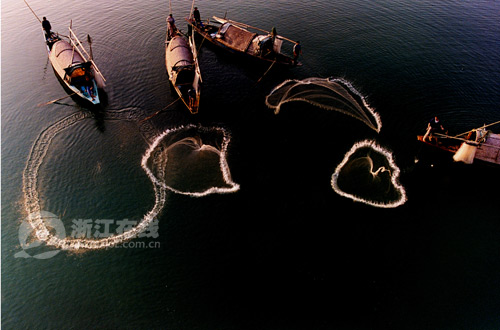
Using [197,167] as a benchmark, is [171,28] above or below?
above

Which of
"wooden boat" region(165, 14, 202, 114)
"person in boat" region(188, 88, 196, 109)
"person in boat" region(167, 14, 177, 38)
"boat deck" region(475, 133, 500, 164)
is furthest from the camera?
"person in boat" region(167, 14, 177, 38)

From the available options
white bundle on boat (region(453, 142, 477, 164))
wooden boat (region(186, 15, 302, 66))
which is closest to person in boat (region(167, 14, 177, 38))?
wooden boat (region(186, 15, 302, 66))

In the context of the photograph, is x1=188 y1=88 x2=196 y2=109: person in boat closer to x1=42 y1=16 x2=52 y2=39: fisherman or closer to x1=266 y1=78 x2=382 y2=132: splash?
x1=266 y1=78 x2=382 y2=132: splash

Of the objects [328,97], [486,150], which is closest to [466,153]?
[486,150]

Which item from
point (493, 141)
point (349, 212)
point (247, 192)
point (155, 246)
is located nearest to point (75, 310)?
point (155, 246)

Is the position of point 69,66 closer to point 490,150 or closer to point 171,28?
point 171,28
